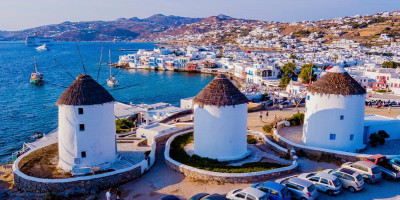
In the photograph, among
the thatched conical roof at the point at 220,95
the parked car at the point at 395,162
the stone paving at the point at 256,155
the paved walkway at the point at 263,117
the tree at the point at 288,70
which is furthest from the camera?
the tree at the point at 288,70

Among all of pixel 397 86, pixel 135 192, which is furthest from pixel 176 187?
pixel 397 86

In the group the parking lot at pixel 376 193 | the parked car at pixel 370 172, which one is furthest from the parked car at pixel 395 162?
the parked car at pixel 370 172

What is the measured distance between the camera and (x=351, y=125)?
856 inches

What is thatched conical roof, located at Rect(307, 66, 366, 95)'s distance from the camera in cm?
2133

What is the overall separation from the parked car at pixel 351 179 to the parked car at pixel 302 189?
2.10m

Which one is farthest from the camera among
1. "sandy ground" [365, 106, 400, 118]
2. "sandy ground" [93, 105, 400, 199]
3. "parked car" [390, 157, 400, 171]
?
"sandy ground" [365, 106, 400, 118]

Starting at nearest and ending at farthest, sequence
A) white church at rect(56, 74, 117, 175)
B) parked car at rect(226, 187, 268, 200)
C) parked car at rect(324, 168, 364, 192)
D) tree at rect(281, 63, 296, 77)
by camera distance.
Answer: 1. parked car at rect(226, 187, 268, 200)
2. parked car at rect(324, 168, 364, 192)
3. white church at rect(56, 74, 117, 175)
4. tree at rect(281, 63, 296, 77)

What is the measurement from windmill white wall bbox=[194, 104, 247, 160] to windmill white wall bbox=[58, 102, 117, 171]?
18.3 ft

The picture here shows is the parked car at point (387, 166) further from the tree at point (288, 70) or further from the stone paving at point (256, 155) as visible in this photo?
the tree at point (288, 70)

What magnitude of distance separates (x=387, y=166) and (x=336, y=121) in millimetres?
4619

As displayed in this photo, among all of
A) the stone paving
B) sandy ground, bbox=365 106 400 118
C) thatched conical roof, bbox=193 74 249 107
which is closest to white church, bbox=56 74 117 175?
the stone paving

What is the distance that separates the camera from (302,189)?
1415cm

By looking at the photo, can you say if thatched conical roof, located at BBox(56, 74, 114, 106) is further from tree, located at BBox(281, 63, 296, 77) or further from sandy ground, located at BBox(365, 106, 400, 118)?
tree, located at BBox(281, 63, 296, 77)

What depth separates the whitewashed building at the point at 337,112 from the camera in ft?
70.2
